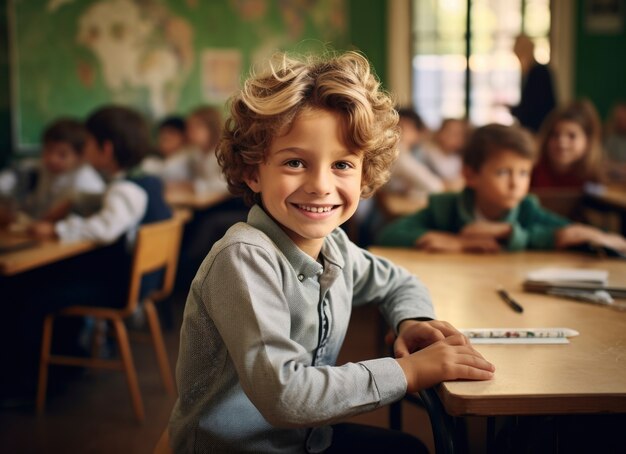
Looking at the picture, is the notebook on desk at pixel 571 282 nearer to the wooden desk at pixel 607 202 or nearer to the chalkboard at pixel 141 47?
the wooden desk at pixel 607 202

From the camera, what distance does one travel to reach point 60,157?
381 cm

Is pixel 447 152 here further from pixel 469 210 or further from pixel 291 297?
pixel 291 297

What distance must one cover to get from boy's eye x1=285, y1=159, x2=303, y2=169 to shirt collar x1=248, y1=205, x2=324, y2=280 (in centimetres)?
10

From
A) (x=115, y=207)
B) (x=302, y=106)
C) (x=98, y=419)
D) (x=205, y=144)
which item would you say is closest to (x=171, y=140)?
(x=205, y=144)

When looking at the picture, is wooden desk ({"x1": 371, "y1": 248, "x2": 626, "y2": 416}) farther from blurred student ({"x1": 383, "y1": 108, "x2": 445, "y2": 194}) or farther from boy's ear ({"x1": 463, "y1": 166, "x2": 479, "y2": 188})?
blurred student ({"x1": 383, "y1": 108, "x2": 445, "y2": 194})

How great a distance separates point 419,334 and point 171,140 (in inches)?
216

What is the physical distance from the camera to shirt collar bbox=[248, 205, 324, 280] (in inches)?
47.4

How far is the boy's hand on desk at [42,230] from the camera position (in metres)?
2.88

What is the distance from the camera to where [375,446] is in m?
1.33

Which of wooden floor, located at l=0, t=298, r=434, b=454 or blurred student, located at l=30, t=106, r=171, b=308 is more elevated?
blurred student, located at l=30, t=106, r=171, b=308

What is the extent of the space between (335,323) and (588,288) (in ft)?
2.30

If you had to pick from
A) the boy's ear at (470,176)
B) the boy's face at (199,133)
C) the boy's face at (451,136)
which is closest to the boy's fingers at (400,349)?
the boy's ear at (470,176)

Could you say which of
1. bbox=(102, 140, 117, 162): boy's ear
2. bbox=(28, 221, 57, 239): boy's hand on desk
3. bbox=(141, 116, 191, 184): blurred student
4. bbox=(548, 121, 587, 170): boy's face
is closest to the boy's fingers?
bbox=(28, 221, 57, 239): boy's hand on desk

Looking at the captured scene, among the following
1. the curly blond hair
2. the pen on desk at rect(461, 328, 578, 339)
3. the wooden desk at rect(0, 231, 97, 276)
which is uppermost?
the curly blond hair
